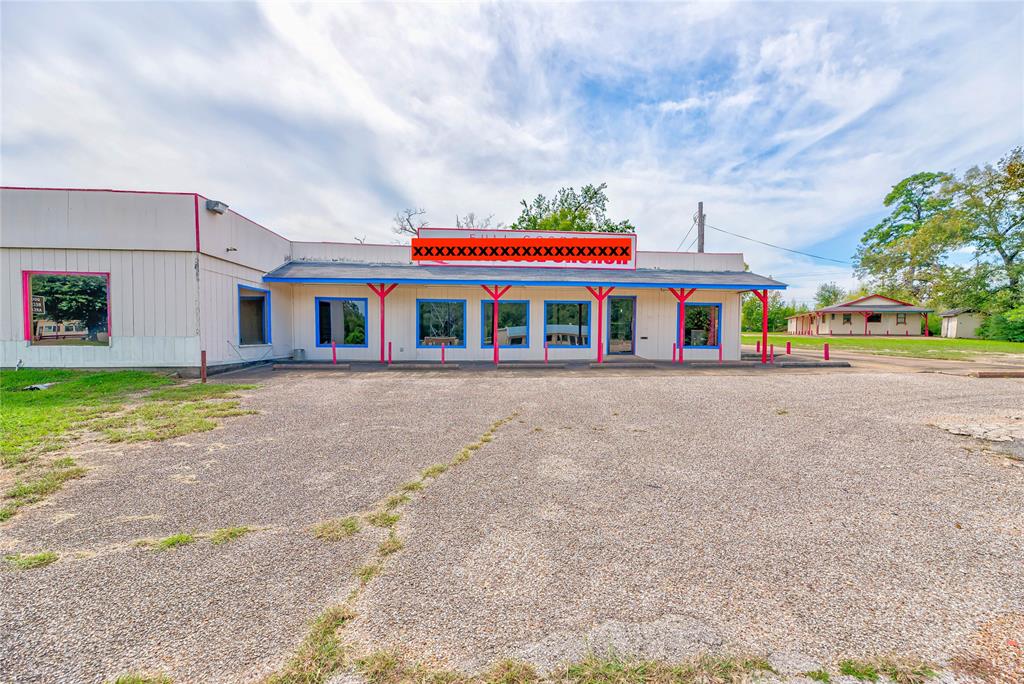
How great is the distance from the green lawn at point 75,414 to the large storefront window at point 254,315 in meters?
2.73

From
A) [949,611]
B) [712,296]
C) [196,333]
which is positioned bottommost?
[949,611]

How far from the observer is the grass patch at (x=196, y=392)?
724cm

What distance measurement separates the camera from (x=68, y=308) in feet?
31.6

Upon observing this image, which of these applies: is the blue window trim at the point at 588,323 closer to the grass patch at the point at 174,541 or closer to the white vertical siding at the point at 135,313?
the white vertical siding at the point at 135,313

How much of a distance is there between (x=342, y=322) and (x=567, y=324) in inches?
291

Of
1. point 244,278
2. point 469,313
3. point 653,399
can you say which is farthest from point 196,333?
point 653,399

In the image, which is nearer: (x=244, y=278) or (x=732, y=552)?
(x=732, y=552)

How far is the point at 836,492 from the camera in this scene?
3625 mm

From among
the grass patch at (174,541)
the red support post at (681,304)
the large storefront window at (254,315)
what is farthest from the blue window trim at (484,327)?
the grass patch at (174,541)

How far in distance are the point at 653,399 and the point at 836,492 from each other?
159 inches

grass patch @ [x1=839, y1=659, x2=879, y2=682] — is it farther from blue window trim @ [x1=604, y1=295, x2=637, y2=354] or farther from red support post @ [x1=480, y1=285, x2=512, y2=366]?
blue window trim @ [x1=604, y1=295, x2=637, y2=354]

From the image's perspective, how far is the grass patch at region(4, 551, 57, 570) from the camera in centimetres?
247

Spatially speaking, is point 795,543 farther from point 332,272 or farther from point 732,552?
point 332,272

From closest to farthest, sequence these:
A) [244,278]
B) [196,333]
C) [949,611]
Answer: [949,611] → [196,333] → [244,278]
